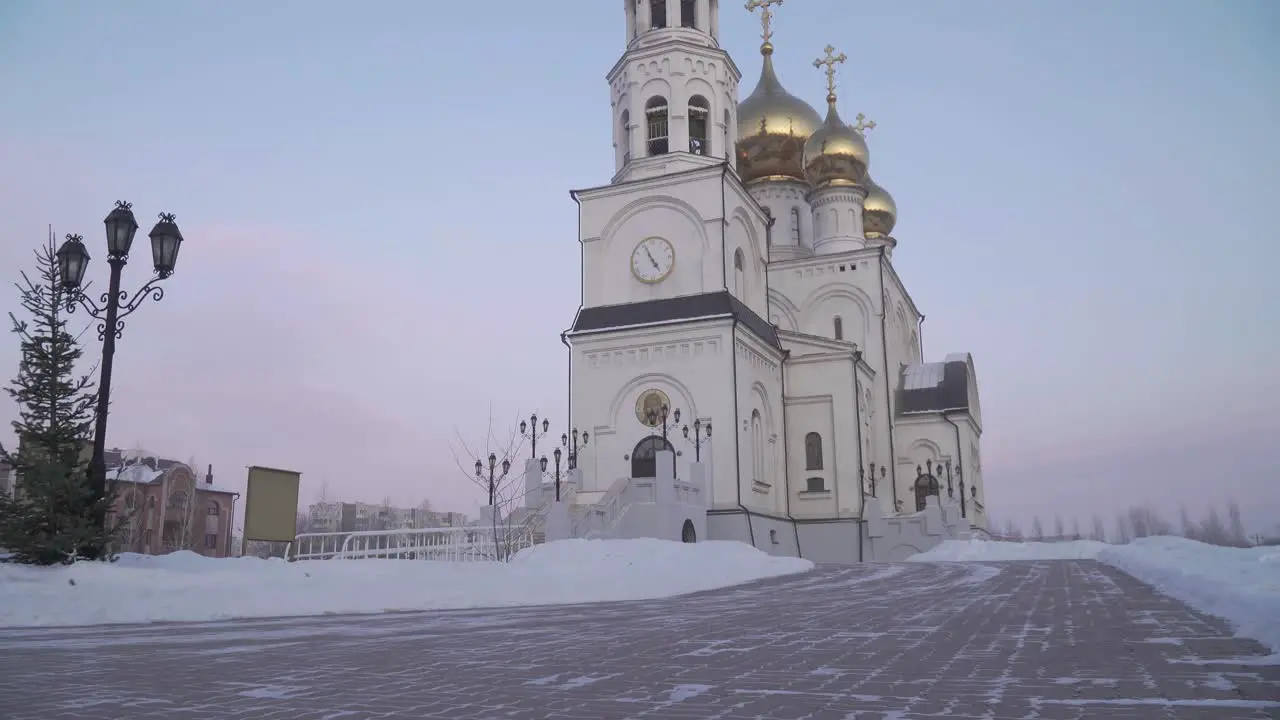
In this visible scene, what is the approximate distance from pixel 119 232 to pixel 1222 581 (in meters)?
13.3

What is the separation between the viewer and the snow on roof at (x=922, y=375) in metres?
49.5

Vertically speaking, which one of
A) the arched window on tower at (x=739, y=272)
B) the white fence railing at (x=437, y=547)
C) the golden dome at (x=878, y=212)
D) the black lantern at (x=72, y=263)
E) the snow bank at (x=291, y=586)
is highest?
the golden dome at (x=878, y=212)

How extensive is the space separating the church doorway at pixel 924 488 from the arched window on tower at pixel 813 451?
31.6 ft

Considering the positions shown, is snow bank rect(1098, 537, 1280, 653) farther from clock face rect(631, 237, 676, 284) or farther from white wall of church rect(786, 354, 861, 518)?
clock face rect(631, 237, 676, 284)

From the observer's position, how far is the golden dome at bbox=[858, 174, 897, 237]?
53062 mm

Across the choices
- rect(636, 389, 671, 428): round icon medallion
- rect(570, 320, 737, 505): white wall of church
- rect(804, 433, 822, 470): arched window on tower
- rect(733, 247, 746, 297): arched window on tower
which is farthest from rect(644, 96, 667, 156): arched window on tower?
rect(804, 433, 822, 470): arched window on tower

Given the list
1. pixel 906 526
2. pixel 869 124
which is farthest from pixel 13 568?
pixel 869 124

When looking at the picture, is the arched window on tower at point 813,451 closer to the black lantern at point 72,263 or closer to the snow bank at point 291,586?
the snow bank at point 291,586

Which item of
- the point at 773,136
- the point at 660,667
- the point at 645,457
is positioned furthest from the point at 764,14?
the point at 660,667

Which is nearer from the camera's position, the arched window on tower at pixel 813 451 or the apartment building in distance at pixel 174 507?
the arched window on tower at pixel 813 451

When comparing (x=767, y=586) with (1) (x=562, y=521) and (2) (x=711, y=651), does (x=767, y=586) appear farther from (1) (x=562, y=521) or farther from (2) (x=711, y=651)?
(2) (x=711, y=651)

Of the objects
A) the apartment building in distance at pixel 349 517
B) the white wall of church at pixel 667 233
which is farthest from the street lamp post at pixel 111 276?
the apartment building in distance at pixel 349 517

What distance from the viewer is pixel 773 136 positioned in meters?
49.1

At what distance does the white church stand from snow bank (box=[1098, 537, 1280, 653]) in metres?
13.1
